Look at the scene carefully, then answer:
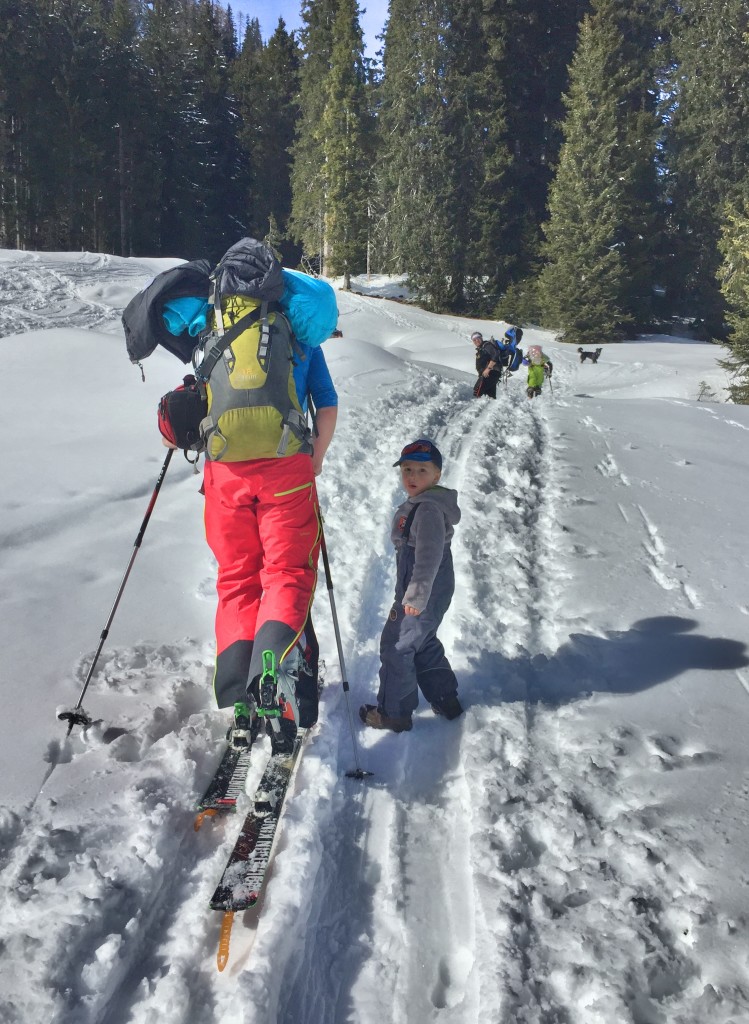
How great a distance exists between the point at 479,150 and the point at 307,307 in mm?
32725

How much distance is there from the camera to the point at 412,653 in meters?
3.29

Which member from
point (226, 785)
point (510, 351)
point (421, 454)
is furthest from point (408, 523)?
point (510, 351)

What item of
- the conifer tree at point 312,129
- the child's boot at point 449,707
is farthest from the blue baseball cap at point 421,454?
the conifer tree at point 312,129

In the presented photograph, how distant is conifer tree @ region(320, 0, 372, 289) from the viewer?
1310 inches

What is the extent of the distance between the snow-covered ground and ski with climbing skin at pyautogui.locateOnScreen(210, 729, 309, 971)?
6 centimetres

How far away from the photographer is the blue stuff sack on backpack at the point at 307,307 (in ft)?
9.34

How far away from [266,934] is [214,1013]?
0.26 metres

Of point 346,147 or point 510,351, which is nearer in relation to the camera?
point 510,351

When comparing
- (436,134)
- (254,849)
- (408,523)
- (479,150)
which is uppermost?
(436,134)

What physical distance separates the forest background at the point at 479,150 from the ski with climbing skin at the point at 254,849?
1137 inches

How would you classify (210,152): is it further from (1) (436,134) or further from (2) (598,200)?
(2) (598,200)

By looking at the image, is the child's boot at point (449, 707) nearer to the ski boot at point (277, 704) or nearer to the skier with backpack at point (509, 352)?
the ski boot at point (277, 704)

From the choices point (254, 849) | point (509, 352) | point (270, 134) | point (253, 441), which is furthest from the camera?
point (270, 134)

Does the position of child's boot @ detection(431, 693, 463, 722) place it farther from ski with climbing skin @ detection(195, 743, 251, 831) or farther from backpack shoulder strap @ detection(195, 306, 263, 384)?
backpack shoulder strap @ detection(195, 306, 263, 384)
